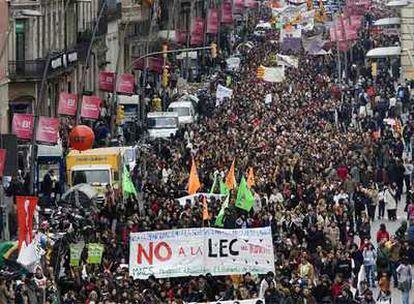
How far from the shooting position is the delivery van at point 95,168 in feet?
190

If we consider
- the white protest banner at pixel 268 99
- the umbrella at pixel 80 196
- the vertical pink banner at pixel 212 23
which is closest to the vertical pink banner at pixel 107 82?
the white protest banner at pixel 268 99

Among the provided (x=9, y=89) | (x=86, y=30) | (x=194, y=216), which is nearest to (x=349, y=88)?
(x=86, y=30)

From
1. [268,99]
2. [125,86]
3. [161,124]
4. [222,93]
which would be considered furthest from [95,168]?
[222,93]

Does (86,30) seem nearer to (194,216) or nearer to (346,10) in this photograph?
(346,10)

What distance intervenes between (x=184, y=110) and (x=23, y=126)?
75.8 ft

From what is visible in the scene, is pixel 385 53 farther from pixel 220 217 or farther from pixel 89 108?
pixel 220 217

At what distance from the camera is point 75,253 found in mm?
42875

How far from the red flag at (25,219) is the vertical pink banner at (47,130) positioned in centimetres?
1659

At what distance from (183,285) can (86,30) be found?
48297 mm

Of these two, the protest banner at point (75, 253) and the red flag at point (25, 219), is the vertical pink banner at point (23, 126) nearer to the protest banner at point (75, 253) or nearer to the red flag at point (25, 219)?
the protest banner at point (75, 253)

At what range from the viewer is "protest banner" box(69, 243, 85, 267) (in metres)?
42.4

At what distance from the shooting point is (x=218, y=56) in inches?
4326

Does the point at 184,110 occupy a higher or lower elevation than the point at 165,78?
higher

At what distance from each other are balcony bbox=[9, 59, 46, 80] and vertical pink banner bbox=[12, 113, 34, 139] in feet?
53.1
